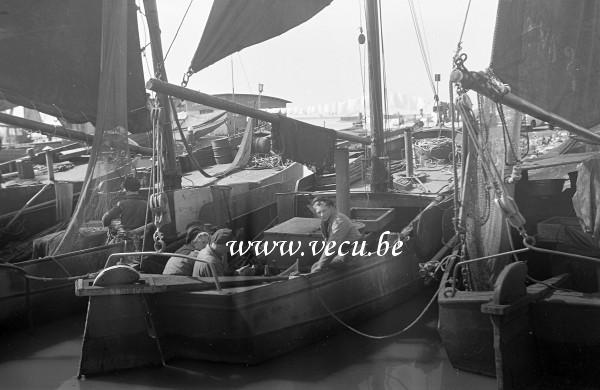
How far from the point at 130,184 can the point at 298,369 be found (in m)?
4.18

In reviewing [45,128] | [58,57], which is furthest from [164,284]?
[58,57]

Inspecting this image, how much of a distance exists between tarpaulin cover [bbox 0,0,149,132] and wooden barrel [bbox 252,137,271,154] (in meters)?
4.26

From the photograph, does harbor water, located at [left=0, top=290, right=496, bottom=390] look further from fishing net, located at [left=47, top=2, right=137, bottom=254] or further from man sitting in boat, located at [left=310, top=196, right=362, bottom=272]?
fishing net, located at [left=47, top=2, right=137, bottom=254]

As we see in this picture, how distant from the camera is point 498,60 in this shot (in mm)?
6473

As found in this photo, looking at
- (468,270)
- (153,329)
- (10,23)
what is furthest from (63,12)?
(468,270)

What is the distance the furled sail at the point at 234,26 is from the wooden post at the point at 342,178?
2.27 meters

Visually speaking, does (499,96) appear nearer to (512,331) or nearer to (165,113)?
(512,331)

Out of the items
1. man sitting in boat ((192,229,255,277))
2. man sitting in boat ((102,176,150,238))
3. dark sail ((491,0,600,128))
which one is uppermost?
dark sail ((491,0,600,128))

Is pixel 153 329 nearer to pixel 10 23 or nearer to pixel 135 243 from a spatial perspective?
pixel 135 243

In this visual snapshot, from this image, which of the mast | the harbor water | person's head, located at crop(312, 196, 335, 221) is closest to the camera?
the harbor water

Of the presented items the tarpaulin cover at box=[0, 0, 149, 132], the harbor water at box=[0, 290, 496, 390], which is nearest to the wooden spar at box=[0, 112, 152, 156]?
the tarpaulin cover at box=[0, 0, 149, 132]

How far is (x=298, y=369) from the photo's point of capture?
744cm

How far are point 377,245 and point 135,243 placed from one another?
3665 mm

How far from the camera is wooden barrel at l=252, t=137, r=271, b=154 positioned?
50.2 ft
